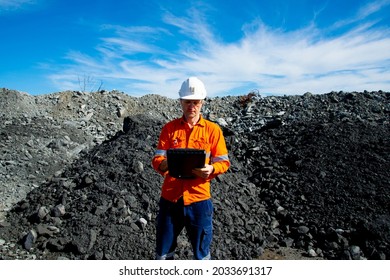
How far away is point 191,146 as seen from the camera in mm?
3299

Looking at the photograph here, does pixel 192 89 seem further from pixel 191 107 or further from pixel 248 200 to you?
pixel 248 200

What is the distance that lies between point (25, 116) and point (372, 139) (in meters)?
10.5

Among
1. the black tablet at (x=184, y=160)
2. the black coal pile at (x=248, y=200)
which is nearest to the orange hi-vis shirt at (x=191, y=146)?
the black tablet at (x=184, y=160)

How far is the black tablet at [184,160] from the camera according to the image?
307cm

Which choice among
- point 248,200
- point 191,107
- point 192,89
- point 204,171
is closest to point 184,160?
point 204,171

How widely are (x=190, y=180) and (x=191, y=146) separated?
0.30 m

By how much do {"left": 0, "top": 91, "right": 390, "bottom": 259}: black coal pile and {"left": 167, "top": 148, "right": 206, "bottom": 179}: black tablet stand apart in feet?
6.97

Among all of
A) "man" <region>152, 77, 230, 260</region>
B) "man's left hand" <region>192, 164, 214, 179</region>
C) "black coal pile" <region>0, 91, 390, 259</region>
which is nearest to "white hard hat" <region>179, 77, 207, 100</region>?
"man" <region>152, 77, 230, 260</region>

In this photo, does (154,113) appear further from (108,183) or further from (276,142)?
(108,183)

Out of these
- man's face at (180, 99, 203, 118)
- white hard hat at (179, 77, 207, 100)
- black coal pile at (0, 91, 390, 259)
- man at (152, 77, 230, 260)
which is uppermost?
white hard hat at (179, 77, 207, 100)

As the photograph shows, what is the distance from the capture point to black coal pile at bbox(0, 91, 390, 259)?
5.16m

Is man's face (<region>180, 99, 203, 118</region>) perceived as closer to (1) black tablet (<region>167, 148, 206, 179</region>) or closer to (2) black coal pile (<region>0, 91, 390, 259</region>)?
(1) black tablet (<region>167, 148, 206, 179</region>)

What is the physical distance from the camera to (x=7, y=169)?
761cm

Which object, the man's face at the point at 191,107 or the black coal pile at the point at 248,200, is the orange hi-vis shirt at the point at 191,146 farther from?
the black coal pile at the point at 248,200
